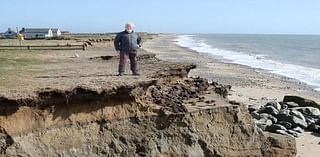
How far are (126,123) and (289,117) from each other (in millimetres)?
8473

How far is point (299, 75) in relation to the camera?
33.8 meters

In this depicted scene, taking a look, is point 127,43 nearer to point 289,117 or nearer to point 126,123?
point 126,123

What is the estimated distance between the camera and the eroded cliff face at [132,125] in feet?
26.4

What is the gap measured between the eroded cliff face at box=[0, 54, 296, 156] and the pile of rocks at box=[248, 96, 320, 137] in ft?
12.4

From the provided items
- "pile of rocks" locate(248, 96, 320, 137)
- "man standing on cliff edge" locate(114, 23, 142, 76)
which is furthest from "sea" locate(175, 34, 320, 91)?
"man standing on cliff edge" locate(114, 23, 142, 76)

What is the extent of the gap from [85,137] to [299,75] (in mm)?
27601

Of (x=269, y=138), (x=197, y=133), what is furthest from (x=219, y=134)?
(x=269, y=138)

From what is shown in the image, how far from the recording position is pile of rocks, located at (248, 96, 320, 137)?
1484 cm

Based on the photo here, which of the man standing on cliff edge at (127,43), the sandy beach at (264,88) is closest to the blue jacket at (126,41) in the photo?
the man standing on cliff edge at (127,43)

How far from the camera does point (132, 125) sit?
29.9ft

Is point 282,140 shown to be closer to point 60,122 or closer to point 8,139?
point 60,122

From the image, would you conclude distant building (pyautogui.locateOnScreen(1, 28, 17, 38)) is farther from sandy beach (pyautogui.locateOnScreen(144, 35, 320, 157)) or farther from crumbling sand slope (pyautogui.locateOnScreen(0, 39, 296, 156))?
crumbling sand slope (pyautogui.locateOnScreen(0, 39, 296, 156))

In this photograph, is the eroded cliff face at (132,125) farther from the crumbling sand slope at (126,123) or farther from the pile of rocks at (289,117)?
the pile of rocks at (289,117)

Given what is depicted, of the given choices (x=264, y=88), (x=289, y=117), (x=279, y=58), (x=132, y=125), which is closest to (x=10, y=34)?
(x=279, y=58)
